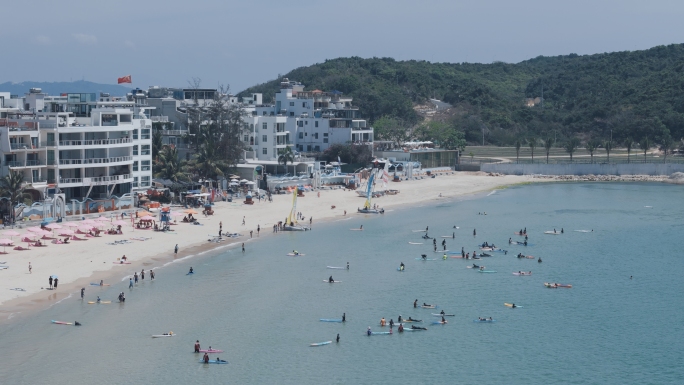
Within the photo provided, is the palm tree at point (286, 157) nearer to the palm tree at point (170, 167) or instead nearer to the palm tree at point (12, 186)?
the palm tree at point (170, 167)

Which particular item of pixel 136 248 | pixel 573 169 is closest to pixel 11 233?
pixel 136 248

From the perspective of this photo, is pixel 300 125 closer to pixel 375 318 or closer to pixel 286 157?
pixel 286 157

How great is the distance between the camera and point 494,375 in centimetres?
4325

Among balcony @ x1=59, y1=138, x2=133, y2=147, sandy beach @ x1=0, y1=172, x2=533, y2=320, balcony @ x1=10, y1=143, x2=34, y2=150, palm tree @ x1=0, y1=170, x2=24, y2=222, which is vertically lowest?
sandy beach @ x1=0, y1=172, x2=533, y2=320

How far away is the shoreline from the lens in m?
51.5

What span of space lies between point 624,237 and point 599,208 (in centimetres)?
1896

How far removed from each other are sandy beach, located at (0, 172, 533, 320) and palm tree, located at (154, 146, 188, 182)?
4.70 meters

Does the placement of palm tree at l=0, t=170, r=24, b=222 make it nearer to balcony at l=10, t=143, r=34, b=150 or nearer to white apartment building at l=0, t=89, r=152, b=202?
white apartment building at l=0, t=89, r=152, b=202

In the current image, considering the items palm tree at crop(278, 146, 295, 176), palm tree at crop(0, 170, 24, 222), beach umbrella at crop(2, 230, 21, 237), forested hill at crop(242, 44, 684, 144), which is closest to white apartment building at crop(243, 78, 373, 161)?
palm tree at crop(278, 146, 295, 176)

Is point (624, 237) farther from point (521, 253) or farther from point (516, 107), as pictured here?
point (516, 107)

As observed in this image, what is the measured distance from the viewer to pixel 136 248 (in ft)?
216

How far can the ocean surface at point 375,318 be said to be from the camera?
42.9 meters

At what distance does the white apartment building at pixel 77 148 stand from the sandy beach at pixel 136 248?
21.0 feet

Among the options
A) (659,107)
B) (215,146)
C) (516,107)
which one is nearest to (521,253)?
(215,146)
